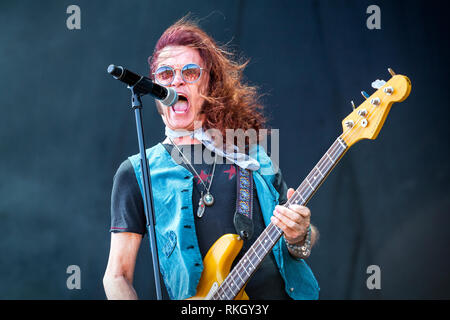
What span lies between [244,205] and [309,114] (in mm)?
1097

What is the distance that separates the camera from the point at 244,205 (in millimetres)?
1761

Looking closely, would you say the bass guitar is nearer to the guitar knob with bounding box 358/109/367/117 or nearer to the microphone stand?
the guitar knob with bounding box 358/109/367/117

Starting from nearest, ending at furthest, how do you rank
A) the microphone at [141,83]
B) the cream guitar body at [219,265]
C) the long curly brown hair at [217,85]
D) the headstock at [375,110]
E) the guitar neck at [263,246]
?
the microphone at [141,83] → the headstock at [375,110] → the guitar neck at [263,246] → the cream guitar body at [219,265] → the long curly brown hair at [217,85]

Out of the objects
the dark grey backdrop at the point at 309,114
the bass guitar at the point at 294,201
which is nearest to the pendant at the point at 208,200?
the bass guitar at the point at 294,201

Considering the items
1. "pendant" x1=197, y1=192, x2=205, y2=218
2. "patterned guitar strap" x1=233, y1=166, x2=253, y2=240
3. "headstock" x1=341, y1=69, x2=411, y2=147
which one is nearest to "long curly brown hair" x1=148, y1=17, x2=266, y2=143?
"patterned guitar strap" x1=233, y1=166, x2=253, y2=240

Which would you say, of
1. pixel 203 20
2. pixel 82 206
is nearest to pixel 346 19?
pixel 203 20

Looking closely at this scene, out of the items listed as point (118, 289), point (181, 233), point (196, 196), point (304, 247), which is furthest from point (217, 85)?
point (118, 289)

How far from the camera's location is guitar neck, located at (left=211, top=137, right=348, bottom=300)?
149cm

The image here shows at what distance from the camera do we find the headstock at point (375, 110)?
1.34 meters

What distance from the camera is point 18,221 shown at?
227 centimetres

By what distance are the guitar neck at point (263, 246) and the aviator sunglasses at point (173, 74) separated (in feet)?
2.17

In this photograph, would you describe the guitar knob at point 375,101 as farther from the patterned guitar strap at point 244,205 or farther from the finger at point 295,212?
the patterned guitar strap at point 244,205

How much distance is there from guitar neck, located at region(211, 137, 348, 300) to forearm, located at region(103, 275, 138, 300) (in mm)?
307
